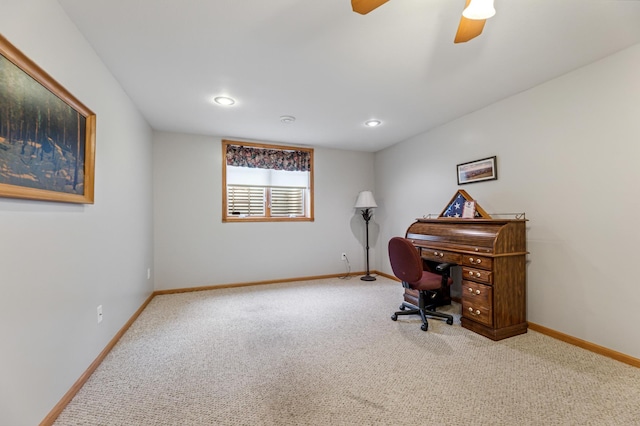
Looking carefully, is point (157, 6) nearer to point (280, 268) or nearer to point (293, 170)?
point (293, 170)

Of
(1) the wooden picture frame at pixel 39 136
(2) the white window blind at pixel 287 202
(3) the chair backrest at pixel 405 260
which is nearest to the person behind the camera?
(1) the wooden picture frame at pixel 39 136

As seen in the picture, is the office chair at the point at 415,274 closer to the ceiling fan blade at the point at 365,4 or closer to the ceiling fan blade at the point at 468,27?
the ceiling fan blade at the point at 468,27

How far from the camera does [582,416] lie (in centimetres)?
151

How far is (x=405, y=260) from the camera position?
9.04 feet

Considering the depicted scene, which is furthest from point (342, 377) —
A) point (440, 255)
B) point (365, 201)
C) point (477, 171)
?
point (365, 201)

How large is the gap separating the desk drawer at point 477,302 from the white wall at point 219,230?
8.31 ft

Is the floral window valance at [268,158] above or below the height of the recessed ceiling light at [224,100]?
below

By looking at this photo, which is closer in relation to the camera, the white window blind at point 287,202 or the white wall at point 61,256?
the white wall at point 61,256

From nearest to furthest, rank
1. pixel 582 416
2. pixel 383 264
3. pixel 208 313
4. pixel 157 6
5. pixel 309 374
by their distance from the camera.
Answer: pixel 582 416 < pixel 157 6 < pixel 309 374 < pixel 208 313 < pixel 383 264

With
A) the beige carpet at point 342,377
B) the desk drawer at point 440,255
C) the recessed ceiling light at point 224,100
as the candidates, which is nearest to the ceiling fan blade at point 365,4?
the recessed ceiling light at point 224,100

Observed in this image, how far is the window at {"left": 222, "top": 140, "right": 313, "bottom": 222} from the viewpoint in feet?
14.3

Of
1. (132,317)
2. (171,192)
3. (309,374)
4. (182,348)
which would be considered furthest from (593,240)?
(171,192)

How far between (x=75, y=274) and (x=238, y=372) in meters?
1.24

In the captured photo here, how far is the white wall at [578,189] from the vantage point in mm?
2092
